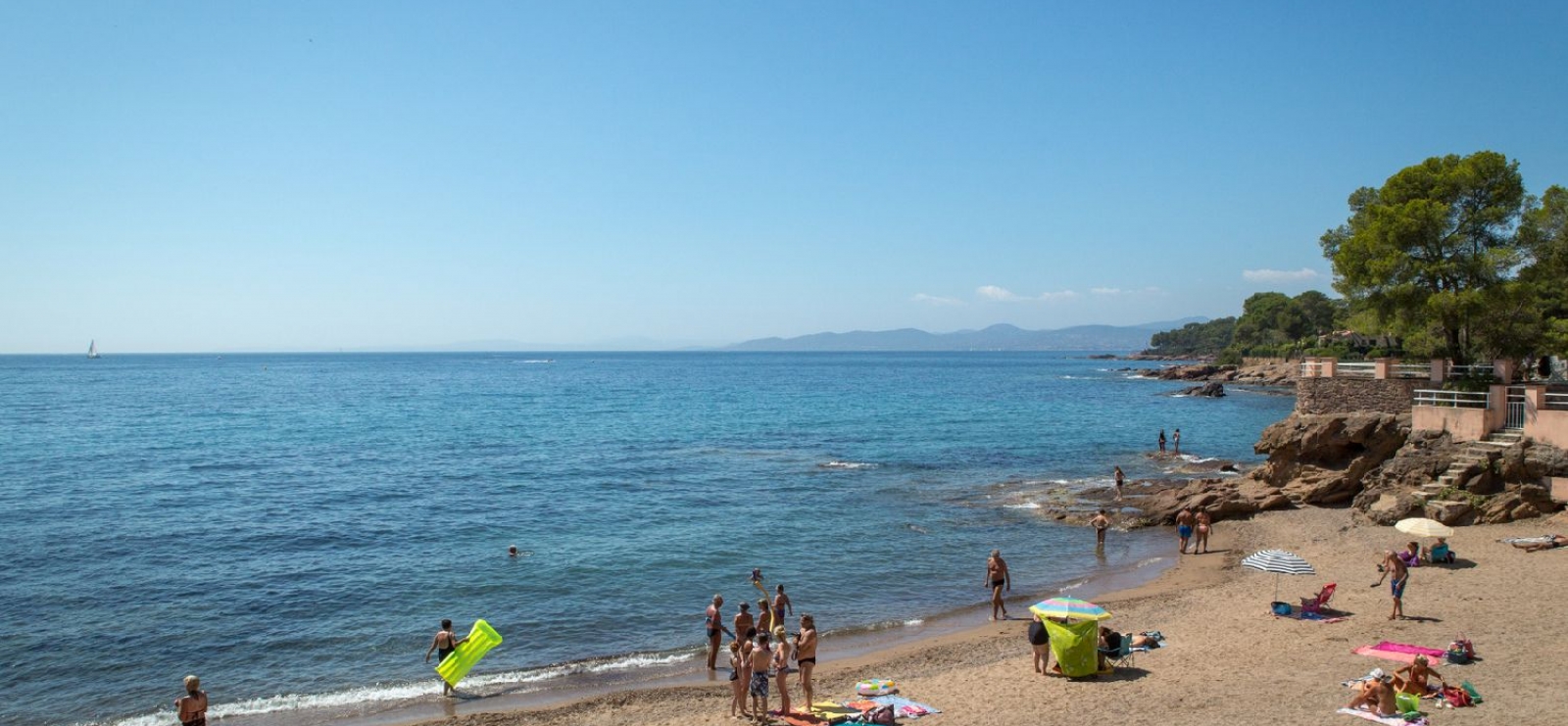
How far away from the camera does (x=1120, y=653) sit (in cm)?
1445

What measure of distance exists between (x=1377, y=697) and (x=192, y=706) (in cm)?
1569

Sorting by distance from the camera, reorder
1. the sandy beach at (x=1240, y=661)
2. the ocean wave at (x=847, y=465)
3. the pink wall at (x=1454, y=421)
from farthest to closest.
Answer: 1. the ocean wave at (x=847, y=465)
2. the pink wall at (x=1454, y=421)
3. the sandy beach at (x=1240, y=661)

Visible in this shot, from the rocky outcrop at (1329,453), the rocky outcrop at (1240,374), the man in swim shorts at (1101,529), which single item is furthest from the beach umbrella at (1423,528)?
the rocky outcrop at (1240,374)

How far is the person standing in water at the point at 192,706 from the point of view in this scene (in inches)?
497

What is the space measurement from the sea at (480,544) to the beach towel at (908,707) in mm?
4474

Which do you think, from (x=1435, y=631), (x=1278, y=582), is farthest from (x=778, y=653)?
(x=1278, y=582)

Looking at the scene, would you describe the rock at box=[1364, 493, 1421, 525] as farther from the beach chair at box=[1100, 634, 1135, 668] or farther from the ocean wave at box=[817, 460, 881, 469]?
the ocean wave at box=[817, 460, 881, 469]

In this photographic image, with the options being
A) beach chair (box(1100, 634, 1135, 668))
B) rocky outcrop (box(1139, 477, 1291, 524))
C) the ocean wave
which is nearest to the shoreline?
beach chair (box(1100, 634, 1135, 668))

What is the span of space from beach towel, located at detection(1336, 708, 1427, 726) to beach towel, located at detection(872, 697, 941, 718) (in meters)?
5.16

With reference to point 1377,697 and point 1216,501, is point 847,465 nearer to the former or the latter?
point 1216,501

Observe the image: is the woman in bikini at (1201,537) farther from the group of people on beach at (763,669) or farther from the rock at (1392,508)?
the group of people on beach at (763,669)

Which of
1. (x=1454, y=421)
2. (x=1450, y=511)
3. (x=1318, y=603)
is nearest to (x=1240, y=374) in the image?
(x=1454, y=421)

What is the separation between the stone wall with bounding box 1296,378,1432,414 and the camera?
28.8 m

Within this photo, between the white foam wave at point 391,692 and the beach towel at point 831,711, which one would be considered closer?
the beach towel at point 831,711
